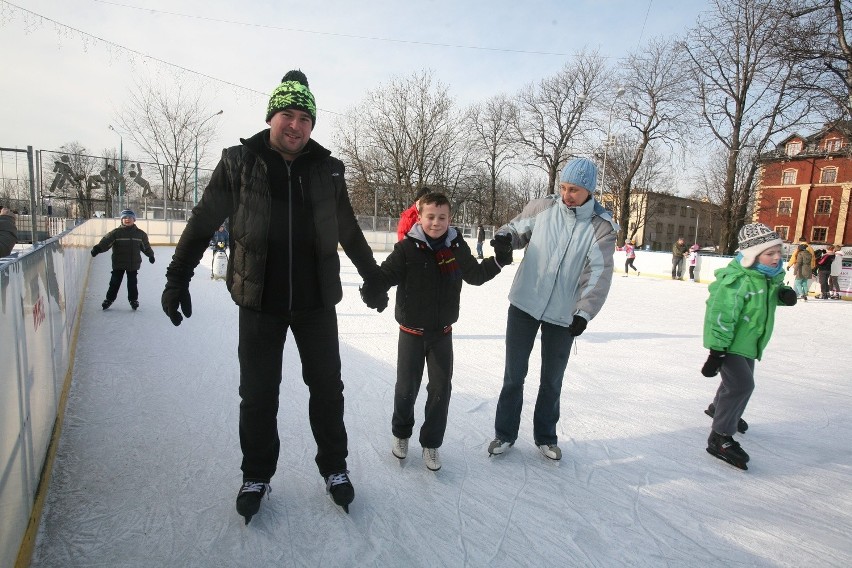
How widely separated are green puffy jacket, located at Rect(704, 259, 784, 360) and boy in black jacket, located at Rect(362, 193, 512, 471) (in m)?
1.54

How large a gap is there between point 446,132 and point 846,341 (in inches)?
1082

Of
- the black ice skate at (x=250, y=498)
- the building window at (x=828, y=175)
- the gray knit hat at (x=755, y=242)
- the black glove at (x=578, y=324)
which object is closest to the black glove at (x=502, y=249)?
the black glove at (x=578, y=324)

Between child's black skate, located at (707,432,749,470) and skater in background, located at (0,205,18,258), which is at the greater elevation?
skater in background, located at (0,205,18,258)

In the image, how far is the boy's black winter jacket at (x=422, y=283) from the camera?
2359 millimetres

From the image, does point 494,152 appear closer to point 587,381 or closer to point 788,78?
point 788,78

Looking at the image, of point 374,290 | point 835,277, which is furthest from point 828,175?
point 374,290

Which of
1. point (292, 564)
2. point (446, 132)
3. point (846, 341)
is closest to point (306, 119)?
point (292, 564)

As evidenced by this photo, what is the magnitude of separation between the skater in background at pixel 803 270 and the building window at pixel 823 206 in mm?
31049

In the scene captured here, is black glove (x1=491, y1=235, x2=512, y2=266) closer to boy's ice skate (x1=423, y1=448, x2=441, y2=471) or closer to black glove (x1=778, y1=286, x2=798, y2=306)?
boy's ice skate (x1=423, y1=448, x2=441, y2=471)

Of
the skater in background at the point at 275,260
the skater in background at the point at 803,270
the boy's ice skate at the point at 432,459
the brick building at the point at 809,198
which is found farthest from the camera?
the brick building at the point at 809,198

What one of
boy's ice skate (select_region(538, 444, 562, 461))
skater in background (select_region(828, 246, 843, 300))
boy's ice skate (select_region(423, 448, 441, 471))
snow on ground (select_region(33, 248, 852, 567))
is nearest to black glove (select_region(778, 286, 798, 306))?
Answer: snow on ground (select_region(33, 248, 852, 567))

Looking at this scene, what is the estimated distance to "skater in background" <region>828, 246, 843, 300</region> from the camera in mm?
12969

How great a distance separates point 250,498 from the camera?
196 centimetres

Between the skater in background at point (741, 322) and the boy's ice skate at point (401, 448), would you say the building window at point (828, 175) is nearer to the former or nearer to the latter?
the skater in background at point (741, 322)
